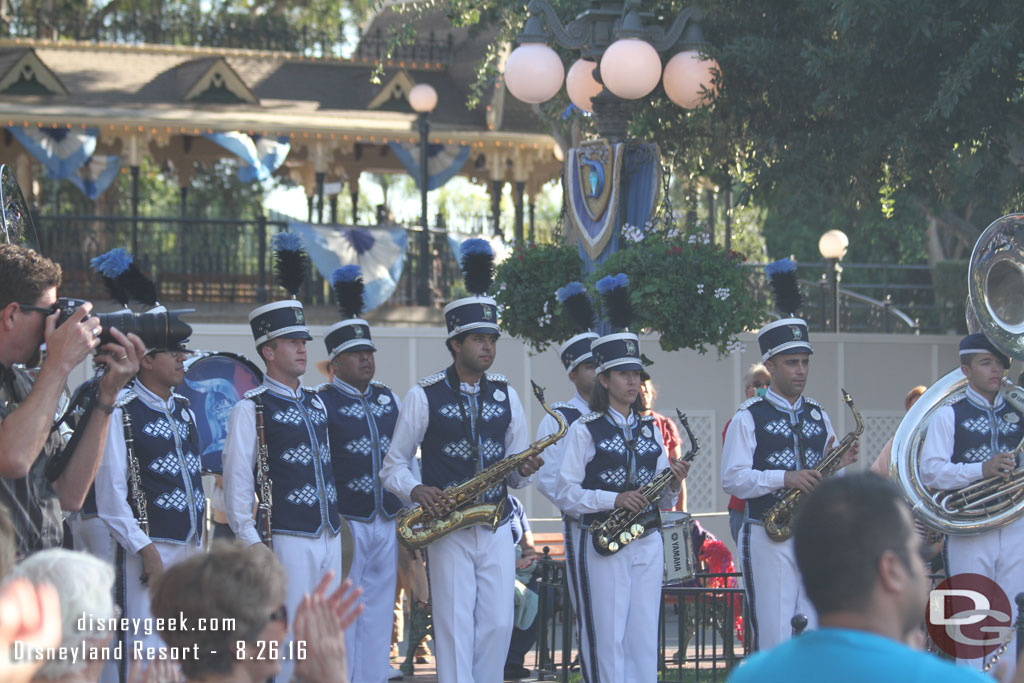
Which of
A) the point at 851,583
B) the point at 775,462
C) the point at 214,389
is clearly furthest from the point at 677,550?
the point at 851,583

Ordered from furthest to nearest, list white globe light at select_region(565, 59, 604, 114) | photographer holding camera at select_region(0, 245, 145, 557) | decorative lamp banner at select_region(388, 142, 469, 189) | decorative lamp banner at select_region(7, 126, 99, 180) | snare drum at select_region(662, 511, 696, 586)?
decorative lamp banner at select_region(388, 142, 469, 189), decorative lamp banner at select_region(7, 126, 99, 180), white globe light at select_region(565, 59, 604, 114), snare drum at select_region(662, 511, 696, 586), photographer holding camera at select_region(0, 245, 145, 557)

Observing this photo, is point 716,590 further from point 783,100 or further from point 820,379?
point 820,379

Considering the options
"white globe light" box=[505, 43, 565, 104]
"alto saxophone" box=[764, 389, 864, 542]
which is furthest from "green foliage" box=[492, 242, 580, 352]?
"alto saxophone" box=[764, 389, 864, 542]

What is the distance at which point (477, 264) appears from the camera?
8344 mm

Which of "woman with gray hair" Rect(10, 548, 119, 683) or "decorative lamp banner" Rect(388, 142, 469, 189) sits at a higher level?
"decorative lamp banner" Rect(388, 142, 469, 189)

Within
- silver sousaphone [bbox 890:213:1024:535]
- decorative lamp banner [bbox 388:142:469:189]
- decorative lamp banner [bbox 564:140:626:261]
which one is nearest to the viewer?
silver sousaphone [bbox 890:213:1024:535]

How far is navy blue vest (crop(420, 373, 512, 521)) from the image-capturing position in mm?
7723

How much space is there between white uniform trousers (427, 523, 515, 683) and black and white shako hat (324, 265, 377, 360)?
1603mm

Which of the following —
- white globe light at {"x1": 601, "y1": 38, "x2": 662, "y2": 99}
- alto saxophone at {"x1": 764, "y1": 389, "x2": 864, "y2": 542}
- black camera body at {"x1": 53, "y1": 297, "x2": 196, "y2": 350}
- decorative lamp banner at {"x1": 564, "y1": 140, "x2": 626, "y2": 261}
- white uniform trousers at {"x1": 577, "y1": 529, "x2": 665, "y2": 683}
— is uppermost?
white globe light at {"x1": 601, "y1": 38, "x2": 662, "y2": 99}

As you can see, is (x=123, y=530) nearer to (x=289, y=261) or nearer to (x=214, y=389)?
(x=289, y=261)

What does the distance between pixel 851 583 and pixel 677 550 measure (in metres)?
5.16

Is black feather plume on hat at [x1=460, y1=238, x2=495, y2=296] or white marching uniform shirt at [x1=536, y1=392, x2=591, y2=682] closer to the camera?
white marching uniform shirt at [x1=536, y1=392, x2=591, y2=682]

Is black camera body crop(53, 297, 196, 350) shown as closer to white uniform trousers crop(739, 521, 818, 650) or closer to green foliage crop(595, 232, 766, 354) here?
white uniform trousers crop(739, 521, 818, 650)

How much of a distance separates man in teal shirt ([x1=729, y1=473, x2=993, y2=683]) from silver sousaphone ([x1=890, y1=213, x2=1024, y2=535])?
508 centimetres
